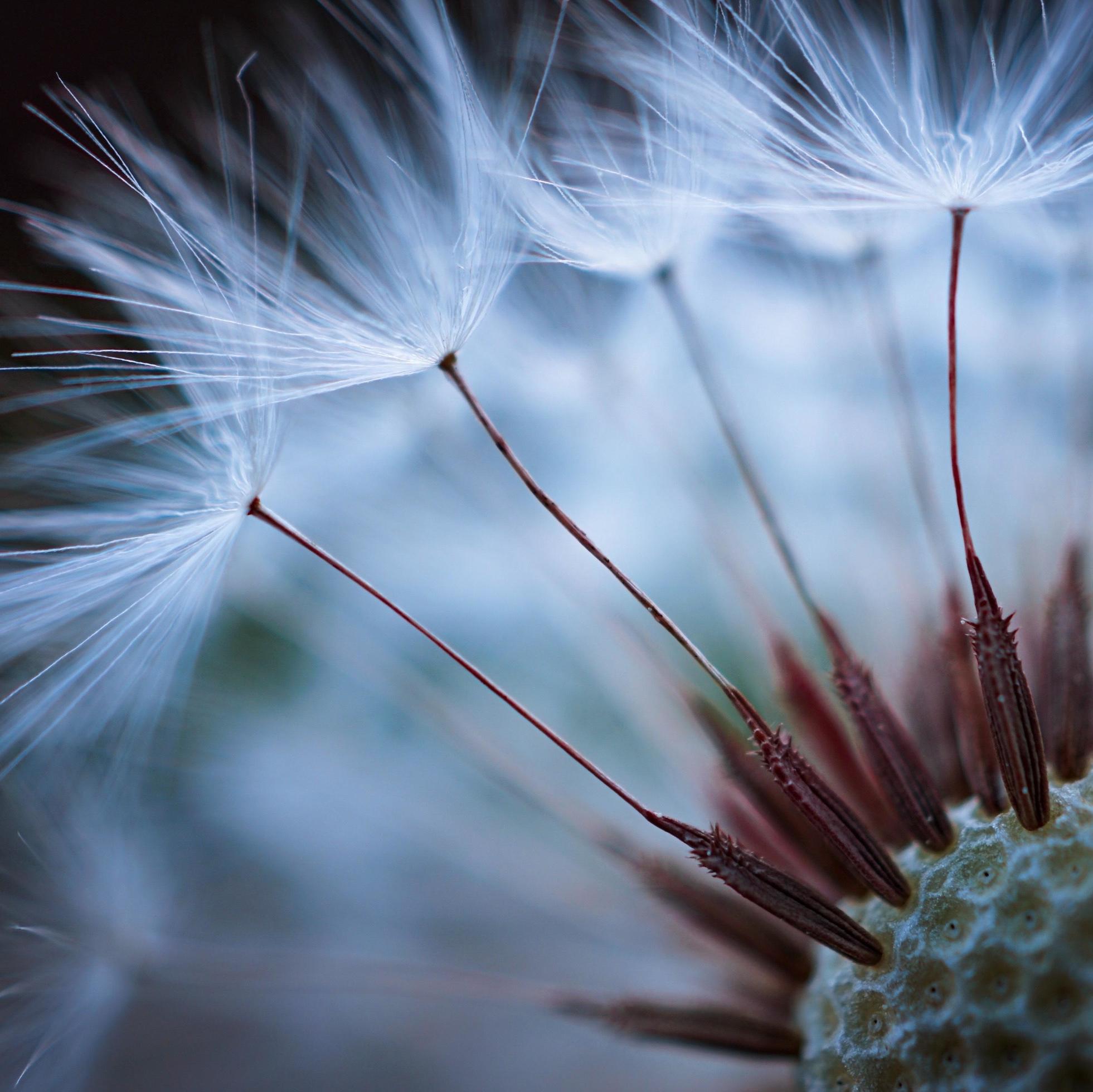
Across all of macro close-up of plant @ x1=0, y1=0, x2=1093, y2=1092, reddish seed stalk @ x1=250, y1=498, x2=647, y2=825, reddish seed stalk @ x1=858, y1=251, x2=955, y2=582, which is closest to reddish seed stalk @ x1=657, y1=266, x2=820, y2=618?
macro close-up of plant @ x1=0, y1=0, x2=1093, y2=1092

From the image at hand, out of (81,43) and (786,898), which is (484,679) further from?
(81,43)

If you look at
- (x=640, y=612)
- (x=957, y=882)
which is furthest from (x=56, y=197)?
(x=957, y=882)

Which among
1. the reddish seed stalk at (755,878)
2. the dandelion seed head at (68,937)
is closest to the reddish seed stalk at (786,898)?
the reddish seed stalk at (755,878)

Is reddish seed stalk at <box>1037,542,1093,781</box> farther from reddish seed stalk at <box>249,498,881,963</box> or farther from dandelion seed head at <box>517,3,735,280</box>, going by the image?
dandelion seed head at <box>517,3,735,280</box>

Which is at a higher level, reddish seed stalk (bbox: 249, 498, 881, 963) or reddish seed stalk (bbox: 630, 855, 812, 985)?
reddish seed stalk (bbox: 630, 855, 812, 985)

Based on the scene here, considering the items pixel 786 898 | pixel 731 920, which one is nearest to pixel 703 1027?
pixel 731 920

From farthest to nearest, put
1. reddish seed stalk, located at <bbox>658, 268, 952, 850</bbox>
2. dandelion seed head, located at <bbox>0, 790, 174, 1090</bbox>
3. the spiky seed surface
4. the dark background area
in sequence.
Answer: the dark background area < dandelion seed head, located at <bbox>0, 790, 174, 1090</bbox> < reddish seed stalk, located at <bbox>658, 268, 952, 850</bbox> < the spiky seed surface

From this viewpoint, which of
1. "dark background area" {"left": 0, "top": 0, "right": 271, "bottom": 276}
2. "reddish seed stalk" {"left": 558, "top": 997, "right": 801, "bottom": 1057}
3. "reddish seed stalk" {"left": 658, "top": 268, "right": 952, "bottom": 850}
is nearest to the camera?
"reddish seed stalk" {"left": 658, "top": 268, "right": 952, "bottom": 850}

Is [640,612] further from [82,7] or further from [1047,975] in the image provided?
[82,7]

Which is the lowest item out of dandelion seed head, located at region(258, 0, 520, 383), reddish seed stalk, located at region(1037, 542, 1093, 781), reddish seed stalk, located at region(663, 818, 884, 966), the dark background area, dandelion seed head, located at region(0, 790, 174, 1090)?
dandelion seed head, located at region(0, 790, 174, 1090)
